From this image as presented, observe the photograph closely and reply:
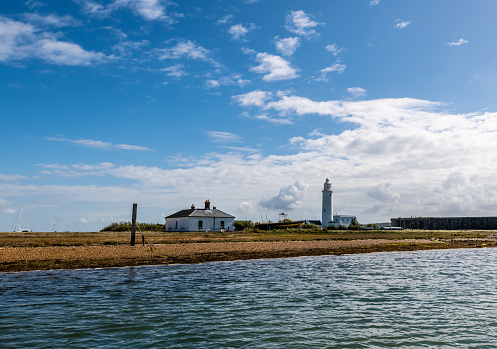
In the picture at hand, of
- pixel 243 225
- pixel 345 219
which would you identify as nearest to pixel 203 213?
pixel 243 225

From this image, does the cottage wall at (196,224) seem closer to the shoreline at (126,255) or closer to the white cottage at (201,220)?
the white cottage at (201,220)

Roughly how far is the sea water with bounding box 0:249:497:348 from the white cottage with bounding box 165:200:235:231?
42.3m

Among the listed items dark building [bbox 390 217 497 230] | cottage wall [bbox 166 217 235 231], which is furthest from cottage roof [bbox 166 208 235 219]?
dark building [bbox 390 217 497 230]

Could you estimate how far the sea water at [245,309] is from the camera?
9.29 meters

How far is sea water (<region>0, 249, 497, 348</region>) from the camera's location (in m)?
9.29

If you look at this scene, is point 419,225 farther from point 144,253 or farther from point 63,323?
point 63,323

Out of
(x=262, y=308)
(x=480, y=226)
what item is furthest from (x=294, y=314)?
(x=480, y=226)

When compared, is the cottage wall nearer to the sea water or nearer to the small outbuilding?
the sea water

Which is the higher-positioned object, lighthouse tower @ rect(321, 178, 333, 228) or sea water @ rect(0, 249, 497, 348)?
lighthouse tower @ rect(321, 178, 333, 228)

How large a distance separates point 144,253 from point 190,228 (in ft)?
118

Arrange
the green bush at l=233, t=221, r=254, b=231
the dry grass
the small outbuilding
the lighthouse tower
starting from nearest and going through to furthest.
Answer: the dry grass, the green bush at l=233, t=221, r=254, b=231, the lighthouse tower, the small outbuilding

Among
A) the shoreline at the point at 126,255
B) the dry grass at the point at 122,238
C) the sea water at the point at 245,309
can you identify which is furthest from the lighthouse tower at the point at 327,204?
the sea water at the point at 245,309

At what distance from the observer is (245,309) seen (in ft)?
40.0

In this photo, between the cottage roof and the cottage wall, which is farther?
the cottage roof
